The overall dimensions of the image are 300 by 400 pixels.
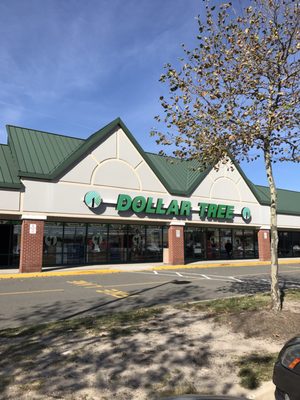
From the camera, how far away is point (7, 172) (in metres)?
19.5

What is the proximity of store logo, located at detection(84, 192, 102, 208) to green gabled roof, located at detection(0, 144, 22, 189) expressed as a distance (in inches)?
150

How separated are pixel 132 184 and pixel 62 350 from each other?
17926 mm

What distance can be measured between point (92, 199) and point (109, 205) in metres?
1.27

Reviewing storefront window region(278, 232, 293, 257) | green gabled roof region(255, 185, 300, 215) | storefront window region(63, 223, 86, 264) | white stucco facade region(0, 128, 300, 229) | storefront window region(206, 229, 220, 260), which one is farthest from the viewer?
storefront window region(278, 232, 293, 257)

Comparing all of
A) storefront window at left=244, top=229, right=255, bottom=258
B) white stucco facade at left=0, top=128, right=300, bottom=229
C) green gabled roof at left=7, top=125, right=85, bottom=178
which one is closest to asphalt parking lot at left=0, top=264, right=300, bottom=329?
white stucco facade at left=0, top=128, right=300, bottom=229

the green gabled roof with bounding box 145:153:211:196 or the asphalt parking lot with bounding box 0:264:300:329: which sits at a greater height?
Result: the green gabled roof with bounding box 145:153:211:196

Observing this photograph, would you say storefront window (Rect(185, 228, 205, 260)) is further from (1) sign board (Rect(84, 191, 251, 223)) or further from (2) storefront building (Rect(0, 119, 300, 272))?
(1) sign board (Rect(84, 191, 251, 223))

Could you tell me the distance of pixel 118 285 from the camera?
1470cm

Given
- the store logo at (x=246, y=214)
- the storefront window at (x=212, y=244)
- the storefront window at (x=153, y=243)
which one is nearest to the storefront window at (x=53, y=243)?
the storefront window at (x=153, y=243)

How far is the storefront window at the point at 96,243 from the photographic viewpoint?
80.6 feet

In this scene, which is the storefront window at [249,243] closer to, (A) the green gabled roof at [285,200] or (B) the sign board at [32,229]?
(A) the green gabled roof at [285,200]

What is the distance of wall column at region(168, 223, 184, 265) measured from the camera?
83.2 ft

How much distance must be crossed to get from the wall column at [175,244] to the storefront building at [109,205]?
67 mm

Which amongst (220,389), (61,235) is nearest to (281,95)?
(220,389)
